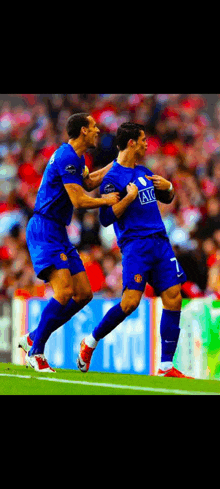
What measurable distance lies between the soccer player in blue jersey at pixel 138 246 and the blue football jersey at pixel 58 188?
0.26 m

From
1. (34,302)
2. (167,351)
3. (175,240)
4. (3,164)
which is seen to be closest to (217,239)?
(175,240)

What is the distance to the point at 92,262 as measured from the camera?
11500 mm

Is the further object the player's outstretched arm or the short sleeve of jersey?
the short sleeve of jersey

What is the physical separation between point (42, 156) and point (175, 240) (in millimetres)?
2988

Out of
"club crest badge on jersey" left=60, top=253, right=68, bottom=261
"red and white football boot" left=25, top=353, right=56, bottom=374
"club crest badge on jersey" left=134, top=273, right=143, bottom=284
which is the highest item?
"club crest badge on jersey" left=60, top=253, right=68, bottom=261

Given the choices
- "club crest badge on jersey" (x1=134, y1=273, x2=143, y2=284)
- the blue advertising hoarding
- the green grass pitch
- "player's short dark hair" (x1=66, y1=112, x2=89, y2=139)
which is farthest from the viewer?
the blue advertising hoarding

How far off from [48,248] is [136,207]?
2.29 ft

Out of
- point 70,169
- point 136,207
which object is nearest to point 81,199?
point 70,169

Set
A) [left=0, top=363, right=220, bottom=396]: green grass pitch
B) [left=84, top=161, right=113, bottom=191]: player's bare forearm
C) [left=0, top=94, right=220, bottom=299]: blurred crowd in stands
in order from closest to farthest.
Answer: [left=0, top=363, right=220, bottom=396]: green grass pitch < [left=84, top=161, right=113, bottom=191]: player's bare forearm < [left=0, top=94, right=220, bottom=299]: blurred crowd in stands

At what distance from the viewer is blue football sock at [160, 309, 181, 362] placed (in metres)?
5.62

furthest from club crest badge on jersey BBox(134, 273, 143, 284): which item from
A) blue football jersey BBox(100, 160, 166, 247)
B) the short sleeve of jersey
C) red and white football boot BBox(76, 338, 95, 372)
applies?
the short sleeve of jersey

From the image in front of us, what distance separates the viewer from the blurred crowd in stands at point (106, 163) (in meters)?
11.4

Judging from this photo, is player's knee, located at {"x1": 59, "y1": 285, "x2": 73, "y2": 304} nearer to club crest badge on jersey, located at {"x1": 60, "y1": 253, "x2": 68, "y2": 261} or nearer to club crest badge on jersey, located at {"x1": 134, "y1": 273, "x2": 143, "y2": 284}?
club crest badge on jersey, located at {"x1": 60, "y1": 253, "x2": 68, "y2": 261}

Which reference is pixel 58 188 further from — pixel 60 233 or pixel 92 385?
pixel 92 385
